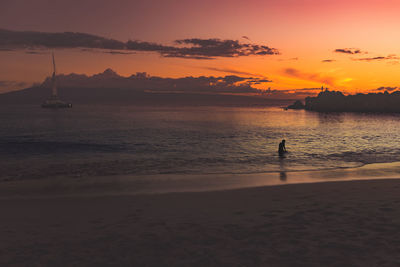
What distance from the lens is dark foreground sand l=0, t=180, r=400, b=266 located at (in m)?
7.71

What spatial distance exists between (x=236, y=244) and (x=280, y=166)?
58.6ft

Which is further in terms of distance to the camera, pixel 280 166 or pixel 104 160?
pixel 104 160

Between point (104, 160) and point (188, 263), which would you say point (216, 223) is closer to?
point (188, 263)

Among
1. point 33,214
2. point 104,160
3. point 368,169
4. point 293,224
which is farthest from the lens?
point 104,160

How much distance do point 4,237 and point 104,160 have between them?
22740 millimetres

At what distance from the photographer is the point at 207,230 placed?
9.73 m

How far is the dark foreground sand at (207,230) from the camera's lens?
771 centimetres

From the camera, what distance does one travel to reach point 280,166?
2547 centimetres

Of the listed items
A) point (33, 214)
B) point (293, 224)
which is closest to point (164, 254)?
point (293, 224)

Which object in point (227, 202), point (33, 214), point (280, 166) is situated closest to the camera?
point (33, 214)

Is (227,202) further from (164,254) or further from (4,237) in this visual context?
(4,237)

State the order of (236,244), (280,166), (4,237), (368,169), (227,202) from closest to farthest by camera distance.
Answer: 1. (236,244)
2. (4,237)
3. (227,202)
4. (368,169)
5. (280,166)

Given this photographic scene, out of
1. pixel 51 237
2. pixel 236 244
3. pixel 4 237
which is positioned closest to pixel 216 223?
pixel 236 244

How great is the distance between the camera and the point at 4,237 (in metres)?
9.16
